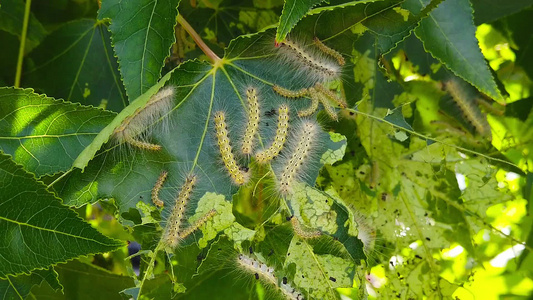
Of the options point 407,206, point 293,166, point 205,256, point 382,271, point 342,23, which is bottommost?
point 382,271

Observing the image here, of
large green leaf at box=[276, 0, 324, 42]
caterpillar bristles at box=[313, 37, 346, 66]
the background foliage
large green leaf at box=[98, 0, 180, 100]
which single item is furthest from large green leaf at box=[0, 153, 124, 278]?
caterpillar bristles at box=[313, 37, 346, 66]

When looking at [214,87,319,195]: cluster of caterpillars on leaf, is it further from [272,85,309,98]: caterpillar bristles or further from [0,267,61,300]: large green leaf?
[0,267,61,300]: large green leaf

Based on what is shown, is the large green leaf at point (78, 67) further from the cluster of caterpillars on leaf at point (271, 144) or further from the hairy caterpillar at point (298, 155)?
the hairy caterpillar at point (298, 155)

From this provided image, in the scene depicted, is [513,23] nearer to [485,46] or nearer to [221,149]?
[485,46]

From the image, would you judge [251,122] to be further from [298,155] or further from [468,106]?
[468,106]

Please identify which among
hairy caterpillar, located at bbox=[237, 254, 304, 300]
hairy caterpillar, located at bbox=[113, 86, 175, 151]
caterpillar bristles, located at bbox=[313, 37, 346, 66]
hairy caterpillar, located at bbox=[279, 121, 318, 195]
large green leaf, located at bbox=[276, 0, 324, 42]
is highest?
large green leaf, located at bbox=[276, 0, 324, 42]

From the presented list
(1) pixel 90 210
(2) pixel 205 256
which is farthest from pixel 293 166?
(1) pixel 90 210
